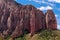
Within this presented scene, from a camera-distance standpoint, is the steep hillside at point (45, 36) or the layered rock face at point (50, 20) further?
the steep hillside at point (45, 36)

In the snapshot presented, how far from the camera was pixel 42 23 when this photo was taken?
34094 millimetres

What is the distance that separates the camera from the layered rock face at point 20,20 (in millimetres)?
33719

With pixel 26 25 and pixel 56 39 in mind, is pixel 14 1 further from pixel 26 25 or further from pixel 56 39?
pixel 56 39

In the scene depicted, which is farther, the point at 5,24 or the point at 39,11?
the point at 5,24

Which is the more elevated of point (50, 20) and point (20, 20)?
point (20, 20)

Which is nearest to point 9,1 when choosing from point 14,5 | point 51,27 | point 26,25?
point 14,5

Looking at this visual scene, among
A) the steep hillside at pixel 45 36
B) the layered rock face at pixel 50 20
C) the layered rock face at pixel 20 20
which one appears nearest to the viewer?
the layered rock face at pixel 50 20

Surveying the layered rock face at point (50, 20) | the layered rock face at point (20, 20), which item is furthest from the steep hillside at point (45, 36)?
the layered rock face at point (50, 20)

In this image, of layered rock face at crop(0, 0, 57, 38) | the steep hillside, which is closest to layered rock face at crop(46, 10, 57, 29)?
layered rock face at crop(0, 0, 57, 38)

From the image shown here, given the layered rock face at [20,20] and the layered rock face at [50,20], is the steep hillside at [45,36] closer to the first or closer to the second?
the layered rock face at [20,20]

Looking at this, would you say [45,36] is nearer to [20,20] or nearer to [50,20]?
[50,20]

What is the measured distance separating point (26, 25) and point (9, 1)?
3190 mm

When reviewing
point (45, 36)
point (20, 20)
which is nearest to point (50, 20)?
point (45, 36)

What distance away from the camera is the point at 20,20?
34.2m
